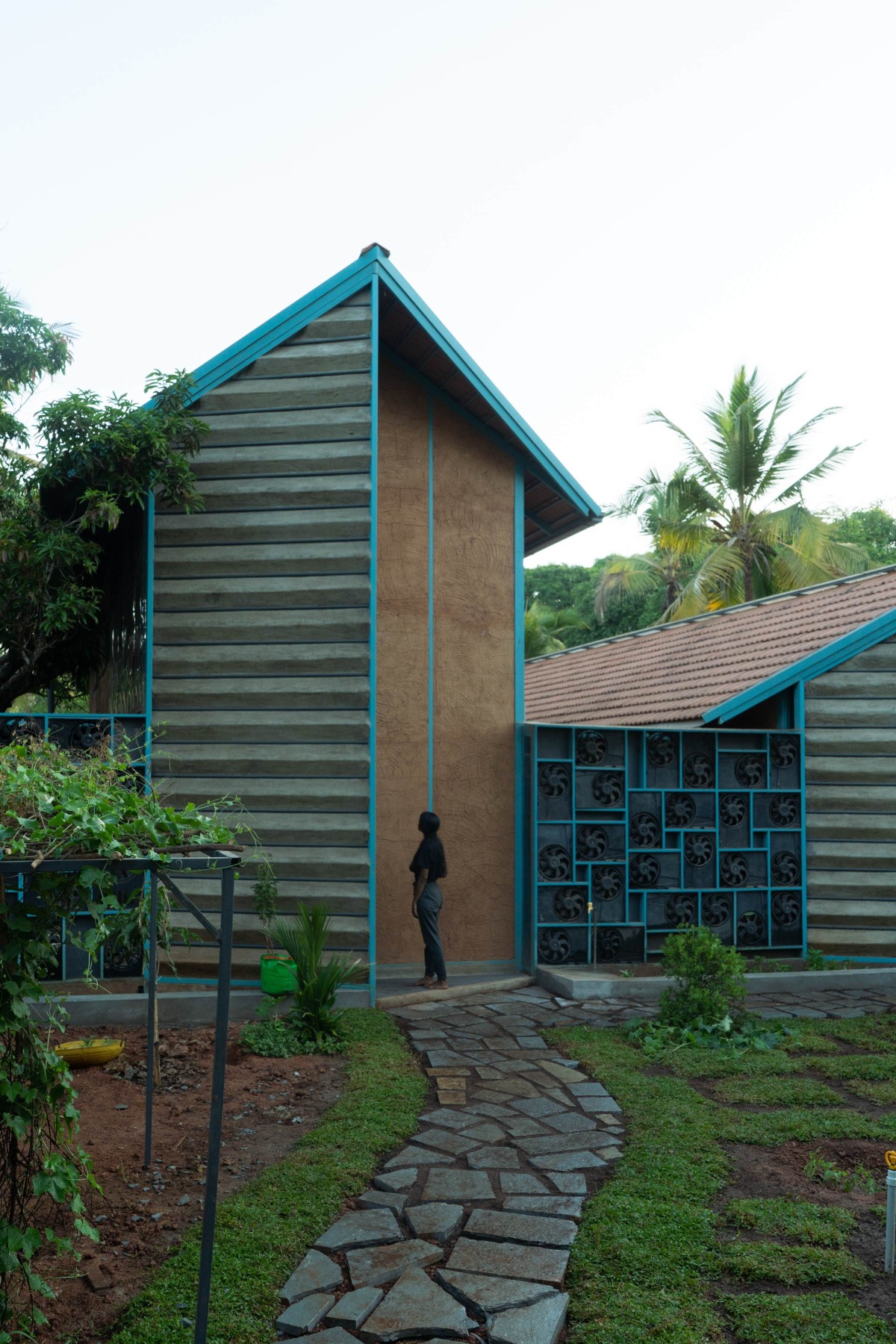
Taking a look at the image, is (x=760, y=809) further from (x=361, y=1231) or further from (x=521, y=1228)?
(x=361, y=1231)

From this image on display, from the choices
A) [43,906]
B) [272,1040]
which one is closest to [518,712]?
[272,1040]

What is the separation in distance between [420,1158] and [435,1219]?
76 centimetres

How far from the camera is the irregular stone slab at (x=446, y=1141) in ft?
18.2

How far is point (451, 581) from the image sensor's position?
34.2 ft

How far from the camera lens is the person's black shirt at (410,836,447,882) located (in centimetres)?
916

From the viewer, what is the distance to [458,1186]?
16.5 ft

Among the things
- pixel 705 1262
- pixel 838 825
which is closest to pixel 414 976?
pixel 838 825

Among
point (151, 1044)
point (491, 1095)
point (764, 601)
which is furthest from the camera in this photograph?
point (764, 601)

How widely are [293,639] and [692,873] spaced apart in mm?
4645

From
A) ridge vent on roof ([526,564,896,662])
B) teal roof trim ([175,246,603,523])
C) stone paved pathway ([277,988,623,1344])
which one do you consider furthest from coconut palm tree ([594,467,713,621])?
stone paved pathway ([277,988,623,1344])

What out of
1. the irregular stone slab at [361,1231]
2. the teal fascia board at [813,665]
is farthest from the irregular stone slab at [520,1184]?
the teal fascia board at [813,665]

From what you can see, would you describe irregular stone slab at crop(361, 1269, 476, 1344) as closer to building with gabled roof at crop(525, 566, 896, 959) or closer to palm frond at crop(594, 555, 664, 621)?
building with gabled roof at crop(525, 566, 896, 959)

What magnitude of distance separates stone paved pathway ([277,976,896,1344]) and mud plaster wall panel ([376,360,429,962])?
209cm

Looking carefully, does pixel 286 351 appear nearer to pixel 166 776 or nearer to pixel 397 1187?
pixel 166 776
